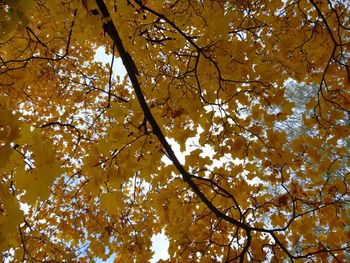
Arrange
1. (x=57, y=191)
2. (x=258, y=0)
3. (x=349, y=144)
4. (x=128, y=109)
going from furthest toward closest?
(x=349, y=144)
(x=57, y=191)
(x=258, y=0)
(x=128, y=109)

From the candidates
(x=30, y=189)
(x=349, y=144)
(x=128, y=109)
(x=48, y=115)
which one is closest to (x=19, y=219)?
(x=30, y=189)

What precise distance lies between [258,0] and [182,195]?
9.01 feet

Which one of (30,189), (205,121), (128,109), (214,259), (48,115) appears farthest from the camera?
(48,115)

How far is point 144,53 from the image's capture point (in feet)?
9.25

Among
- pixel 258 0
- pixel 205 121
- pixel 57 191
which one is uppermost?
pixel 258 0

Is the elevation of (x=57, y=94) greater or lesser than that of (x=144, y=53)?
greater

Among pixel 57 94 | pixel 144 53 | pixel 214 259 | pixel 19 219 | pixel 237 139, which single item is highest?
pixel 57 94

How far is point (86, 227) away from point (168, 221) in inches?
72.3

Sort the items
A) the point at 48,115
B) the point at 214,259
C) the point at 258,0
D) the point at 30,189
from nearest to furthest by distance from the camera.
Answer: the point at 30,189 → the point at 214,259 → the point at 258,0 → the point at 48,115

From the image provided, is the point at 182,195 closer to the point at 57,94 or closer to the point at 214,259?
the point at 214,259

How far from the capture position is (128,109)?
270cm

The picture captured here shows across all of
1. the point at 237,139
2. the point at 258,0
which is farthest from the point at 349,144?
the point at 237,139

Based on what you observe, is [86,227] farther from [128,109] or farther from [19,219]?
[19,219]

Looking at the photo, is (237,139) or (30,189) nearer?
(30,189)
